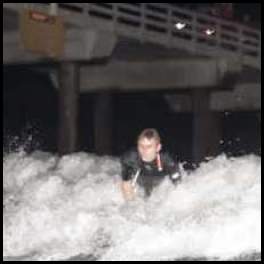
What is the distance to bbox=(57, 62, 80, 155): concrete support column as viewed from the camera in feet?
65.8

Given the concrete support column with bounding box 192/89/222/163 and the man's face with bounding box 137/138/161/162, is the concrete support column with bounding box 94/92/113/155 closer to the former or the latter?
the concrete support column with bounding box 192/89/222/163

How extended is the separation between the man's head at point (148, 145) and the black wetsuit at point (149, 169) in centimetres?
14

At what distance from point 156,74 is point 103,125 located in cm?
254

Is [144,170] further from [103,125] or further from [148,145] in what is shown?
[103,125]

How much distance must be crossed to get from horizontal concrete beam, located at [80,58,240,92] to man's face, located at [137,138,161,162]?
39.6ft

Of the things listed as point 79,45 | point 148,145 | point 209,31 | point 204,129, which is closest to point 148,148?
point 148,145

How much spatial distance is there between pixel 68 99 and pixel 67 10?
8.72ft

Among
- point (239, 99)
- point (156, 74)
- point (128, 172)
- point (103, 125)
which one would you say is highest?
point (156, 74)

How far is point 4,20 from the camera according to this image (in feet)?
61.9

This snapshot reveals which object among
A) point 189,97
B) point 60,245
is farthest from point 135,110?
point 60,245

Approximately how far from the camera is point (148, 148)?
841 centimetres

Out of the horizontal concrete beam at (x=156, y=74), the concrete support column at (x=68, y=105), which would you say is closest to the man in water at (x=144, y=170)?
the concrete support column at (x=68, y=105)

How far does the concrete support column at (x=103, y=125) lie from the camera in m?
22.4

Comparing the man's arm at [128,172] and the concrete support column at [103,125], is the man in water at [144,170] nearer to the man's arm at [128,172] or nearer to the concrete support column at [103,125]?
the man's arm at [128,172]
